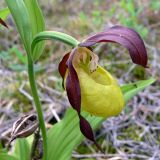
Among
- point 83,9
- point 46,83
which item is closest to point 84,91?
point 46,83

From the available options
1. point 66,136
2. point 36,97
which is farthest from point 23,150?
point 36,97

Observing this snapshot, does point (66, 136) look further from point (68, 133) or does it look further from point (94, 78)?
point (94, 78)

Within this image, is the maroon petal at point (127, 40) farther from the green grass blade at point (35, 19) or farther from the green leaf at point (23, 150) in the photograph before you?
the green leaf at point (23, 150)

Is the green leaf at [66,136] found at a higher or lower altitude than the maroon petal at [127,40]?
lower

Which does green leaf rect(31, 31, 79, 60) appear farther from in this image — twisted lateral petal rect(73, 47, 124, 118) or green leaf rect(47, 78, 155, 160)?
green leaf rect(47, 78, 155, 160)

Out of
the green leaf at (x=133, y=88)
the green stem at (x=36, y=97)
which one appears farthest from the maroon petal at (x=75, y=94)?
the green leaf at (x=133, y=88)

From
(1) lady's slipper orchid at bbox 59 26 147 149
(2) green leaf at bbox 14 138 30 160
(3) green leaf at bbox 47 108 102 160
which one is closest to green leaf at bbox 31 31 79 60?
(1) lady's slipper orchid at bbox 59 26 147 149

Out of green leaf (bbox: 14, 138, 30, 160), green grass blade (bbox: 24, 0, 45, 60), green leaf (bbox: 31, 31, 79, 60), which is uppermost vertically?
green grass blade (bbox: 24, 0, 45, 60)
